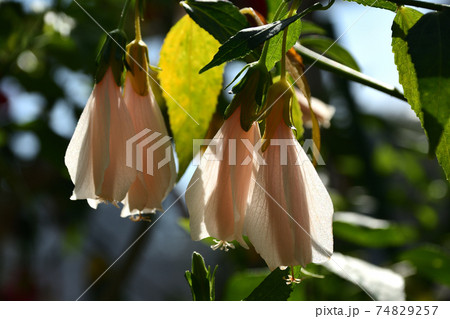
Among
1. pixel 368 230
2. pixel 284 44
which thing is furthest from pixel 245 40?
pixel 368 230

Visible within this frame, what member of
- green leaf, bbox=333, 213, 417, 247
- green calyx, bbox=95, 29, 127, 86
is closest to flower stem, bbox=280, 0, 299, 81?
green calyx, bbox=95, 29, 127, 86

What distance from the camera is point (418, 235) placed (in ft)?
3.95

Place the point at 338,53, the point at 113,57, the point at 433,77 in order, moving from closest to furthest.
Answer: the point at 433,77 → the point at 113,57 → the point at 338,53

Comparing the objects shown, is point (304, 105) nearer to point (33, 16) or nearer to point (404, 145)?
point (33, 16)

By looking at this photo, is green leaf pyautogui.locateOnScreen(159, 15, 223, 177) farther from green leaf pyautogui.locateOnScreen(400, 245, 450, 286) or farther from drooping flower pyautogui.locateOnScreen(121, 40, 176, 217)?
green leaf pyautogui.locateOnScreen(400, 245, 450, 286)

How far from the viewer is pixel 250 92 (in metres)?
0.32

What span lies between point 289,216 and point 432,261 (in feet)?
1.66

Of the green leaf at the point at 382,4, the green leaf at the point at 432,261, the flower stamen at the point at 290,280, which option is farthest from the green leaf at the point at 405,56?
the green leaf at the point at 432,261

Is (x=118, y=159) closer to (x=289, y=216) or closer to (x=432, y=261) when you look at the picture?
(x=289, y=216)

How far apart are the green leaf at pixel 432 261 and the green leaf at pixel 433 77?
48 cm

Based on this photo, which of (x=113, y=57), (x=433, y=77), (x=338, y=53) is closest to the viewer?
(x=433, y=77)

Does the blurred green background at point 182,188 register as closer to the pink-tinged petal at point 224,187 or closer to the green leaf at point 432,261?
the green leaf at point 432,261

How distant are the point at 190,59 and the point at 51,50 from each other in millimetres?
641

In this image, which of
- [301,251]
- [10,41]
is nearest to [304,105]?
[301,251]
